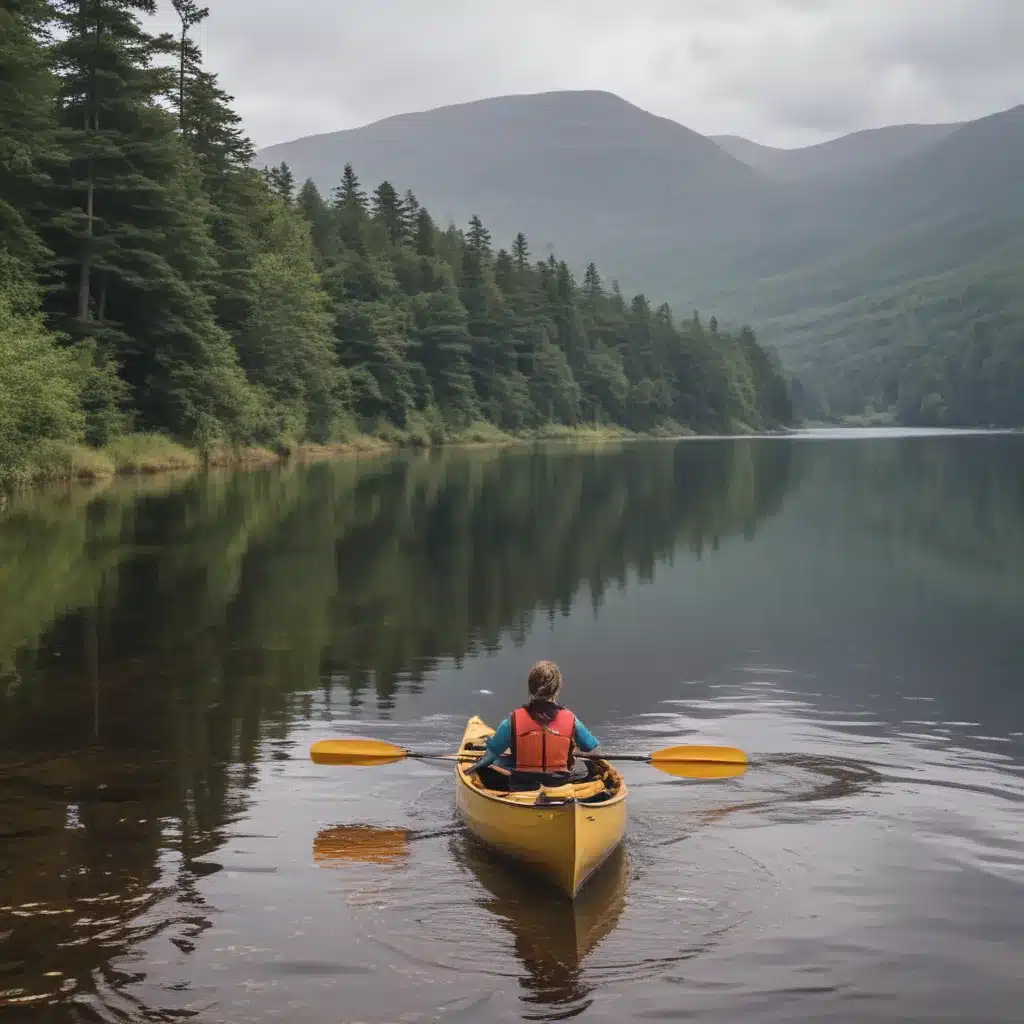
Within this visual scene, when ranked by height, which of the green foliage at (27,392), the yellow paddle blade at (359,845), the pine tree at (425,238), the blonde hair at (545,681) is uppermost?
the pine tree at (425,238)

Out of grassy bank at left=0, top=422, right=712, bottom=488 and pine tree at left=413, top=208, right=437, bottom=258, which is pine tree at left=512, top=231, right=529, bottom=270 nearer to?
pine tree at left=413, top=208, right=437, bottom=258

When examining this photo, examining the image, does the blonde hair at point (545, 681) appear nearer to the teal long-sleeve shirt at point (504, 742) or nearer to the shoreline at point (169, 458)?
the teal long-sleeve shirt at point (504, 742)

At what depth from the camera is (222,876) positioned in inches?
394

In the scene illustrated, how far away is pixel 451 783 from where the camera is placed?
42.8 feet

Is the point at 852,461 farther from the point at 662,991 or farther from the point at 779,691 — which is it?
the point at 662,991

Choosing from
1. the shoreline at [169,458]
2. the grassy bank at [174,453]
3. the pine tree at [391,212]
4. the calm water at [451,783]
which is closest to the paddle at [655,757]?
the calm water at [451,783]

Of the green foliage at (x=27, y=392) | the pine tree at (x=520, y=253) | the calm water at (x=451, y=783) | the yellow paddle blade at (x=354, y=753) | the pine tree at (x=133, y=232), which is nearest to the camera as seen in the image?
the calm water at (x=451, y=783)

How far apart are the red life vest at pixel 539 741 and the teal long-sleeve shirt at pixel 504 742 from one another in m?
0.14

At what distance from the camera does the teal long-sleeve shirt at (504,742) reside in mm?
11039

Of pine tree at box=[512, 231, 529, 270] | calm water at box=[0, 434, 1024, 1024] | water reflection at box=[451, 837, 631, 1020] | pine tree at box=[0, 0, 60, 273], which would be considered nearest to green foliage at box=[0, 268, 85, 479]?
pine tree at box=[0, 0, 60, 273]

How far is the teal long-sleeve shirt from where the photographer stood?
36.2 ft

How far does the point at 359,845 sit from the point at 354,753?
1.77m

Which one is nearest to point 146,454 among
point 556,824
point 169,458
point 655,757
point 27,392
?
point 169,458

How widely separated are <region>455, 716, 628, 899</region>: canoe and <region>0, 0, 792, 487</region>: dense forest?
94.8ft
